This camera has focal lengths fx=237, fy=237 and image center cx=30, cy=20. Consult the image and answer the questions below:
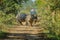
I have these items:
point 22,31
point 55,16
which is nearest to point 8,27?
point 22,31

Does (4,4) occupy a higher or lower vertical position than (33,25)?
higher

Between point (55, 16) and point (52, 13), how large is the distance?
216 mm

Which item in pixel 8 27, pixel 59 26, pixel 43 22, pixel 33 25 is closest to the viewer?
pixel 59 26

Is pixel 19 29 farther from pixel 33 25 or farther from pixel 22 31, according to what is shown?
pixel 33 25

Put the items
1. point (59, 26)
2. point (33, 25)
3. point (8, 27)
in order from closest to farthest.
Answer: point (59, 26) < point (8, 27) < point (33, 25)

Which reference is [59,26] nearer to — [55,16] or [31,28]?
[55,16]

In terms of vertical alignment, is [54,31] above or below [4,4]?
below

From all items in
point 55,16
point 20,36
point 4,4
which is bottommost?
point 20,36

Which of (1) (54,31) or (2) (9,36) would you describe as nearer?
(1) (54,31)

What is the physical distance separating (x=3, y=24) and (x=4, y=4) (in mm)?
1231

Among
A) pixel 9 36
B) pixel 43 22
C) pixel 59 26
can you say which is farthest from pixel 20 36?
pixel 59 26

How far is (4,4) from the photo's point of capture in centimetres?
1172

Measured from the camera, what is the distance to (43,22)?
10.5 metres

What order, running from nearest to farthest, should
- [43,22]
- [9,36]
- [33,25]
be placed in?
[43,22], [9,36], [33,25]
